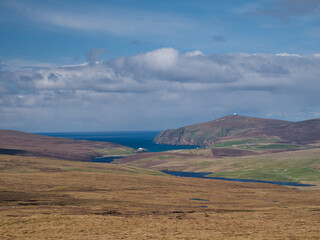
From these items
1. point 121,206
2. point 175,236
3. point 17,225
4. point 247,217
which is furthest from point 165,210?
point 17,225

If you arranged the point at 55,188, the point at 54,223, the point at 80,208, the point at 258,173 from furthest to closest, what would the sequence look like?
the point at 258,173, the point at 55,188, the point at 80,208, the point at 54,223

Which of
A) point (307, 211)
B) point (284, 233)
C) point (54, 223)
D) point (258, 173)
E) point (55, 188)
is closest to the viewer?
point (284, 233)

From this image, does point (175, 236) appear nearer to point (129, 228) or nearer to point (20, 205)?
point (129, 228)

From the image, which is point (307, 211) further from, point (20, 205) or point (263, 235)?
point (20, 205)

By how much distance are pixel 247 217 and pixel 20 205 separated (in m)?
41.0

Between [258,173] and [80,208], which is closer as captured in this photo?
[80,208]

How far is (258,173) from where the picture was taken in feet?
650

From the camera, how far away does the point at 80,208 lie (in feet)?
226

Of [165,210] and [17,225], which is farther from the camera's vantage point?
[165,210]

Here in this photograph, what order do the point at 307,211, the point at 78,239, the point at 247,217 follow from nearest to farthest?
the point at 78,239, the point at 247,217, the point at 307,211

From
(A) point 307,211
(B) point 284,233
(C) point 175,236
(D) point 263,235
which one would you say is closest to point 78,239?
(C) point 175,236

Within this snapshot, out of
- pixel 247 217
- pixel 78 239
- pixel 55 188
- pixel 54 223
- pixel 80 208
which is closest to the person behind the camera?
pixel 78 239

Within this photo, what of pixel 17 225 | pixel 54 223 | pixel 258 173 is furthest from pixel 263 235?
pixel 258 173

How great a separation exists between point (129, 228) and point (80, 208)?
774 inches
